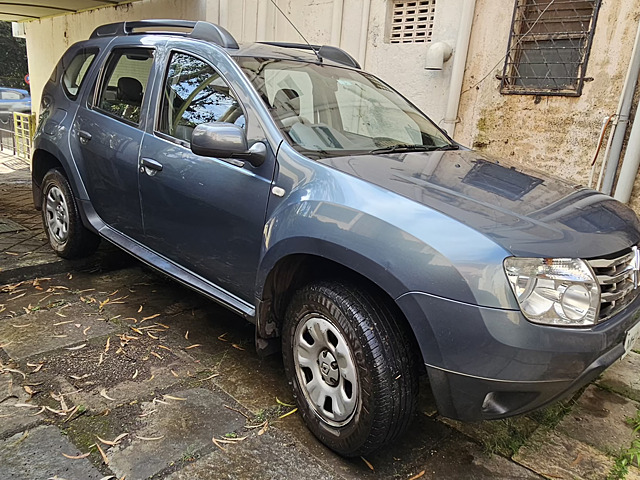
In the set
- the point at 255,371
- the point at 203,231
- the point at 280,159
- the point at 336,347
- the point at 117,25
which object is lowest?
the point at 255,371

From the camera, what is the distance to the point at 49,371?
269 cm

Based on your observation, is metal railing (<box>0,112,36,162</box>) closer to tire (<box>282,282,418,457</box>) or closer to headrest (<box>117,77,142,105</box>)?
headrest (<box>117,77,142,105</box>)

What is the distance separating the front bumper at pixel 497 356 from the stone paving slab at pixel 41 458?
4.56 feet

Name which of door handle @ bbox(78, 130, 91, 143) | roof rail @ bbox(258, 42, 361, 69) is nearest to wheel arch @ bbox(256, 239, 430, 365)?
roof rail @ bbox(258, 42, 361, 69)

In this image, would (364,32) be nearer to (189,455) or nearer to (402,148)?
(402,148)

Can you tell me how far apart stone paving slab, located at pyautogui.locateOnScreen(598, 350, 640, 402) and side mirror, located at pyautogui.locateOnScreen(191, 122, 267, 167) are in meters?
2.27

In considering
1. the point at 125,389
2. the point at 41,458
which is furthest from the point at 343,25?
the point at 41,458

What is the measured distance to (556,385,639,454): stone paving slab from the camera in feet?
8.05

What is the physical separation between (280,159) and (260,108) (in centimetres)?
34

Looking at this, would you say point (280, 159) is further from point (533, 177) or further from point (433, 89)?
point (433, 89)

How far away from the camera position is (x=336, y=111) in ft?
9.44

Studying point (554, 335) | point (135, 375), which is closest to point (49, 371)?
point (135, 375)

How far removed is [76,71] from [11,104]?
12.4 m

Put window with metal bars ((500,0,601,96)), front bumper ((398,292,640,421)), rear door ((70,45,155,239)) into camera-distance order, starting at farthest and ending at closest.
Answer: window with metal bars ((500,0,601,96))
rear door ((70,45,155,239))
front bumper ((398,292,640,421))
